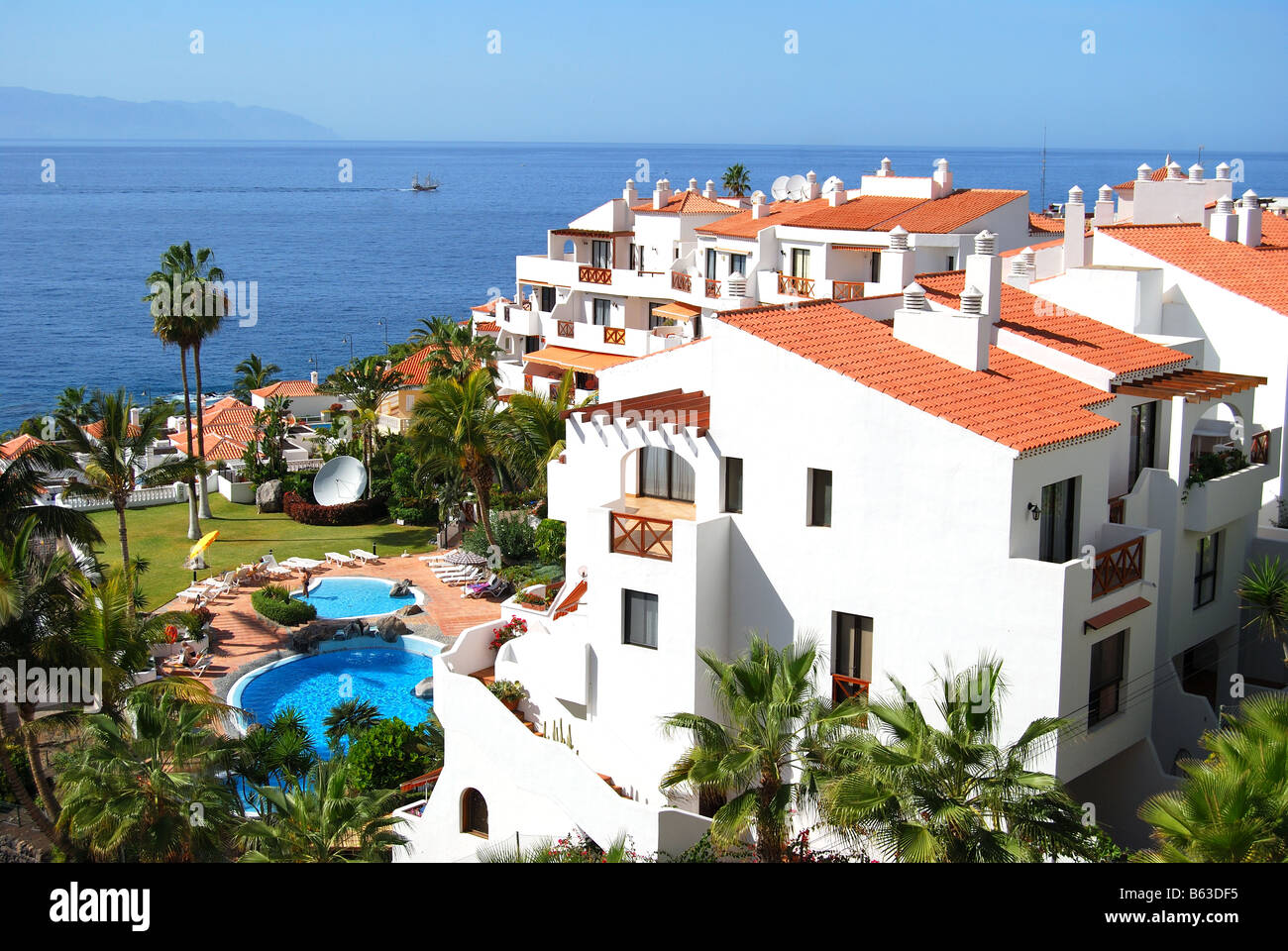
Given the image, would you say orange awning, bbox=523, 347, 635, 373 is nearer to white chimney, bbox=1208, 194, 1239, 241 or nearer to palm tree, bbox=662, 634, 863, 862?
white chimney, bbox=1208, 194, 1239, 241

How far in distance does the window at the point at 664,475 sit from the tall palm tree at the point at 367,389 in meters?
34.5

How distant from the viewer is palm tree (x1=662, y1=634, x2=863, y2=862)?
17.0 meters

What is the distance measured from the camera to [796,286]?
163 ft

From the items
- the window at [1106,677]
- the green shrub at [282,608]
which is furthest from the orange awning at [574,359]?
the window at [1106,677]

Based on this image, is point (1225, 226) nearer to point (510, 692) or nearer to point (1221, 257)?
point (1221, 257)

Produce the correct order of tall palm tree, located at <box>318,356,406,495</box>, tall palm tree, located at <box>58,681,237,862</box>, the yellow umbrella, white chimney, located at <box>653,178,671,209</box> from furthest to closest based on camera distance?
white chimney, located at <box>653,178,671,209</box> < tall palm tree, located at <box>318,356,406,495</box> < the yellow umbrella < tall palm tree, located at <box>58,681,237,862</box>

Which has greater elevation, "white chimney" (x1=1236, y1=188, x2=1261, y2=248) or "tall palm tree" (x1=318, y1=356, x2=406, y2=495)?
"white chimney" (x1=1236, y1=188, x2=1261, y2=248)

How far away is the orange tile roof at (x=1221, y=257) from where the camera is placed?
95.0 feet

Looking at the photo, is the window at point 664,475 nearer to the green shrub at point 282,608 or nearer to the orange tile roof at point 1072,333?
the orange tile roof at point 1072,333

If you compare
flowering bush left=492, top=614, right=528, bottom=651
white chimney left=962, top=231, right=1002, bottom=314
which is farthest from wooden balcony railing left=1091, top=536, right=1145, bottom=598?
flowering bush left=492, top=614, right=528, bottom=651

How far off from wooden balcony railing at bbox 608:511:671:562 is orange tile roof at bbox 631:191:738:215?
125 feet

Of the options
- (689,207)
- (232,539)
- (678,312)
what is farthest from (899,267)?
(232,539)

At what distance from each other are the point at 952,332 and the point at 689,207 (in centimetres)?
3882
